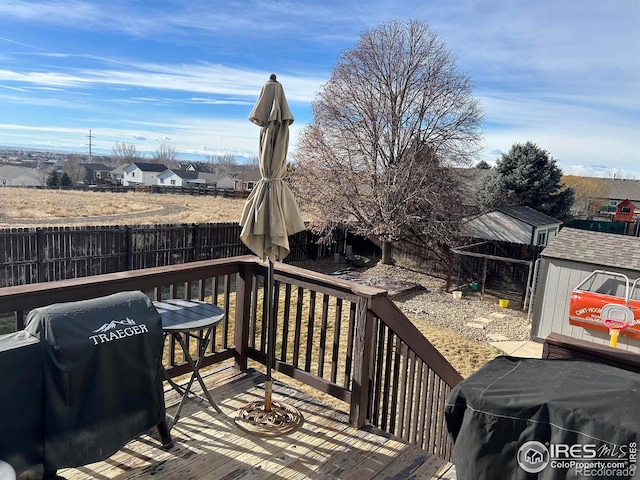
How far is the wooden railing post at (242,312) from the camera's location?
3.45m

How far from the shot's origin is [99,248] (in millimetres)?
9711

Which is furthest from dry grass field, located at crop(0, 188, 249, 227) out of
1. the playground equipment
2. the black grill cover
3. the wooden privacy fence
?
the black grill cover

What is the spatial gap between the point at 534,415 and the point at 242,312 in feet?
8.19

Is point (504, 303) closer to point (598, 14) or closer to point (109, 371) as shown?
point (598, 14)

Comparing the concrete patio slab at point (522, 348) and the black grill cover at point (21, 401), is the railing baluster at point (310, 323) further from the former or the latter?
the concrete patio slab at point (522, 348)

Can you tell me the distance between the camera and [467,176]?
46.6ft

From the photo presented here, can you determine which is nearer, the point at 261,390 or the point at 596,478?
the point at 596,478

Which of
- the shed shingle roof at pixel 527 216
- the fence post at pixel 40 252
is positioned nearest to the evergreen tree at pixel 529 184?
the shed shingle roof at pixel 527 216

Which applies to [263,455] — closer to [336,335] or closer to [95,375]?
[336,335]

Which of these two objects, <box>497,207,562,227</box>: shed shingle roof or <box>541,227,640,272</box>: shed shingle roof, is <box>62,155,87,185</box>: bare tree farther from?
<box>541,227,640,272</box>: shed shingle roof

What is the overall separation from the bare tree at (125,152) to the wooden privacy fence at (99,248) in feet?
274

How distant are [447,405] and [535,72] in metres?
20.8

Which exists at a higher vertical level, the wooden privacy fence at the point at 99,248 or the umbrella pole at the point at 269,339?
the umbrella pole at the point at 269,339

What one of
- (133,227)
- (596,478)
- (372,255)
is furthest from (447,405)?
(372,255)
